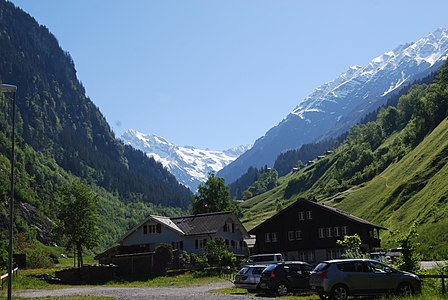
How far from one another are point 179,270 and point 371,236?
3091cm

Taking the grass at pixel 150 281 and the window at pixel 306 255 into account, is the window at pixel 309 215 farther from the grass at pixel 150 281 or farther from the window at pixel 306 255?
the grass at pixel 150 281

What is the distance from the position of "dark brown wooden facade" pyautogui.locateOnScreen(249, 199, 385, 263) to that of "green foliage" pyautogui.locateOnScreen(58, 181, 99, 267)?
25.7m

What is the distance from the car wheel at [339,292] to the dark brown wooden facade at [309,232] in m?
55.0

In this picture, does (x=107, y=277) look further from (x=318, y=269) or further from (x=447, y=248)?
(x=447, y=248)

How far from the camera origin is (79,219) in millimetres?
93750

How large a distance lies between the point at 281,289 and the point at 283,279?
0.60 metres

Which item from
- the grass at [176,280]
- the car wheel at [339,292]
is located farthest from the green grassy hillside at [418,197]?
the car wheel at [339,292]

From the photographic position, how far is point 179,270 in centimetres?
6906

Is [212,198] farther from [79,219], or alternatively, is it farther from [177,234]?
[79,219]

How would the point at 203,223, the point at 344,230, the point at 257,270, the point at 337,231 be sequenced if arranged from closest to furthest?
1. the point at 257,270
2. the point at 344,230
3. the point at 337,231
4. the point at 203,223

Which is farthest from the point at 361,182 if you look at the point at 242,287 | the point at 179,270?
the point at 242,287

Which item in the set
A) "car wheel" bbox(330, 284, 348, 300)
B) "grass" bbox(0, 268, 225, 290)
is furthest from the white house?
"car wheel" bbox(330, 284, 348, 300)

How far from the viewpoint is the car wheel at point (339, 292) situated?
96.8 ft

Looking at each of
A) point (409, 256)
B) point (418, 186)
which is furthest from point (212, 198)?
point (409, 256)
